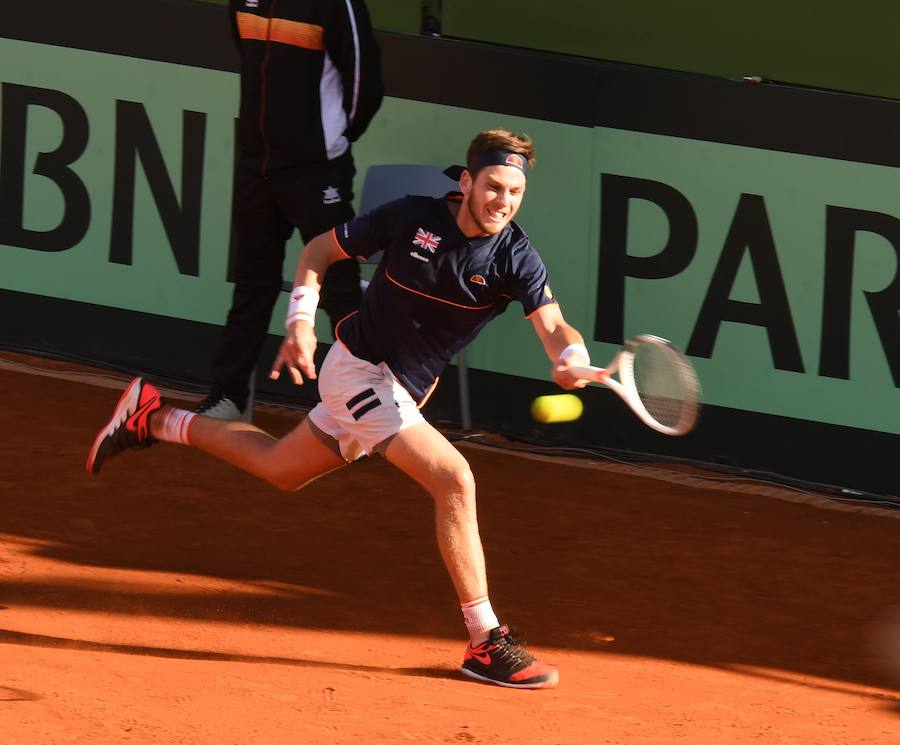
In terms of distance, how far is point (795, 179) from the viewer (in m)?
7.32

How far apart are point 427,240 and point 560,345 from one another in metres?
0.57

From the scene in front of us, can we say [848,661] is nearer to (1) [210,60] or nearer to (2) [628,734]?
(2) [628,734]

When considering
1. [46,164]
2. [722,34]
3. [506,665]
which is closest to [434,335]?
[506,665]

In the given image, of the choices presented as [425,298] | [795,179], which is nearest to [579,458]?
[795,179]

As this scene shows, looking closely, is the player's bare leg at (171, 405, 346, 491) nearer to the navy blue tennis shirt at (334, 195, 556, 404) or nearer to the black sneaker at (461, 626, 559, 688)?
the navy blue tennis shirt at (334, 195, 556, 404)

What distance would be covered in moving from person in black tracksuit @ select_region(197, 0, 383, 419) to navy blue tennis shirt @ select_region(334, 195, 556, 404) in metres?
1.84

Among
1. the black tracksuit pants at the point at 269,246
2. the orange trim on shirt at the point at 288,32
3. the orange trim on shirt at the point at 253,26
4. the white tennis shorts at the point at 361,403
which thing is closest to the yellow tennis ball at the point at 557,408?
the black tracksuit pants at the point at 269,246

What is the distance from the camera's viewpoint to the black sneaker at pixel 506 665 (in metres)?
4.96

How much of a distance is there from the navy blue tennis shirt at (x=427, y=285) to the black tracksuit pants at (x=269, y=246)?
1.83m

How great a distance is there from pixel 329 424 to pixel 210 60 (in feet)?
11.9

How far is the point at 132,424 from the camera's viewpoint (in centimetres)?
591

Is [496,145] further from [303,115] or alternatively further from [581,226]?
[581,226]

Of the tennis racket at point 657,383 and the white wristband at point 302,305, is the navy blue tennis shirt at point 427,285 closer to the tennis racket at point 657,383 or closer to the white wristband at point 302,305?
the white wristband at point 302,305

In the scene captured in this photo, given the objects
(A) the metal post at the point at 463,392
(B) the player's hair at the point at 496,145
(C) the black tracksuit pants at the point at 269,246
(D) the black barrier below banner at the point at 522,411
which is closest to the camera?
(B) the player's hair at the point at 496,145
